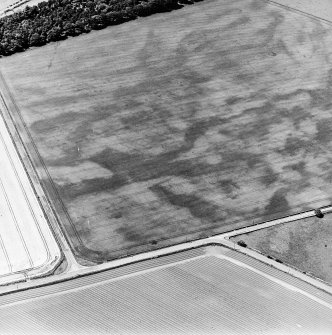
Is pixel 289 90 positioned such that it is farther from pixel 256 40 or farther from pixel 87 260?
pixel 87 260

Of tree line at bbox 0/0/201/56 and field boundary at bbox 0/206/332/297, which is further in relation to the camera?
tree line at bbox 0/0/201/56

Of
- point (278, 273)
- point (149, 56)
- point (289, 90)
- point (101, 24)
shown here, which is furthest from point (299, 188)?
point (101, 24)

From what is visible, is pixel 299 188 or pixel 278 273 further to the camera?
pixel 299 188

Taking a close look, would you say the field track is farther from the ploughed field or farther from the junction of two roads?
the ploughed field

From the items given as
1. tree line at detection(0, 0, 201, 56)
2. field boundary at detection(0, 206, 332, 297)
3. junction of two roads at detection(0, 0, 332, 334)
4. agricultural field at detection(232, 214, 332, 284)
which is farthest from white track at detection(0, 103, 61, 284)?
tree line at detection(0, 0, 201, 56)

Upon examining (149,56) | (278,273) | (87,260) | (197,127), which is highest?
(149,56)

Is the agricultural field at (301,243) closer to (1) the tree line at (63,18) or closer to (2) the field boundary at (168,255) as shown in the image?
(2) the field boundary at (168,255)

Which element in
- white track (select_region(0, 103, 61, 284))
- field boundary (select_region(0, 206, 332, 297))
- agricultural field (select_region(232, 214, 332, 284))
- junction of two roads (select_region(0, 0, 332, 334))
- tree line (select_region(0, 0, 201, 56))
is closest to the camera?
junction of two roads (select_region(0, 0, 332, 334))
